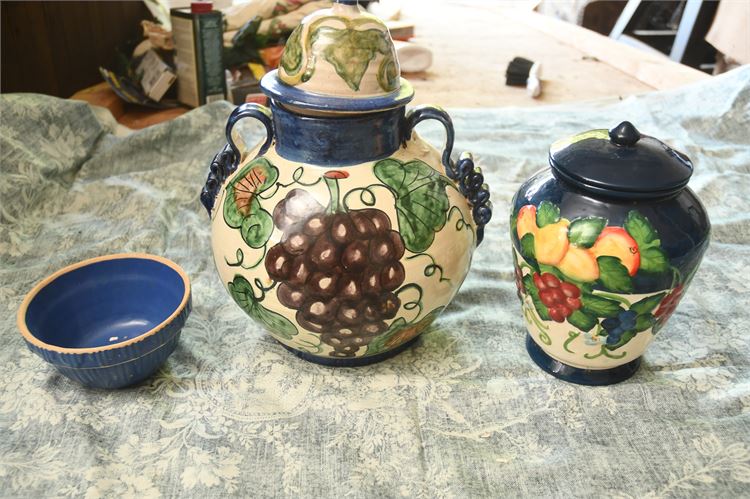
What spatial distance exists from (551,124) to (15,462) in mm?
1333

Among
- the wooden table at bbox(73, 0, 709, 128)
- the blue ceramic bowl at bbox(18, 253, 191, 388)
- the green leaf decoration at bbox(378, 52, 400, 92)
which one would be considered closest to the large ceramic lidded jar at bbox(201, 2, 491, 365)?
the green leaf decoration at bbox(378, 52, 400, 92)

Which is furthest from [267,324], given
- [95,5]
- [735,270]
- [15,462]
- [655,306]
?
[95,5]

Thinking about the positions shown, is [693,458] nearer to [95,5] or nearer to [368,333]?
[368,333]

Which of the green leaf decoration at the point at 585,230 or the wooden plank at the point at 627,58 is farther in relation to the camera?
the wooden plank at the point at 627,58

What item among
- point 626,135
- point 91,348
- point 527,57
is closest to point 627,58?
point 527,57

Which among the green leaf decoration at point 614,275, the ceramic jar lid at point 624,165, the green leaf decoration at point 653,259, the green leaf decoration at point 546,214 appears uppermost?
the ceramic jar lid at point 624,165

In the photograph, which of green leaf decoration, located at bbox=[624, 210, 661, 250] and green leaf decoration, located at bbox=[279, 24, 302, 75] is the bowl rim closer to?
green leaf decoration, located at bbox=[279, 24, 302, 75]

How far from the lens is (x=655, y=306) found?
0.72 meters

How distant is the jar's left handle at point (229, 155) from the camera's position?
2.44ft

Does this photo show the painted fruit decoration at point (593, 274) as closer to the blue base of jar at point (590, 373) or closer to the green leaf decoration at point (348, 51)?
the blue base of jar at point (590, 373)

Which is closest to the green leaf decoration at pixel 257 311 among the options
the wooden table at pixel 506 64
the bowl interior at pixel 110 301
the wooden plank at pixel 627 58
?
the bowl interior at pixel 110 301

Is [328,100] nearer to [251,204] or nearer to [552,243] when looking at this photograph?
[251,204]

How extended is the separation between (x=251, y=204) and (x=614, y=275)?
41cm

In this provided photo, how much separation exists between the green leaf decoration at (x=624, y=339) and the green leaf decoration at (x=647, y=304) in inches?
1.3
